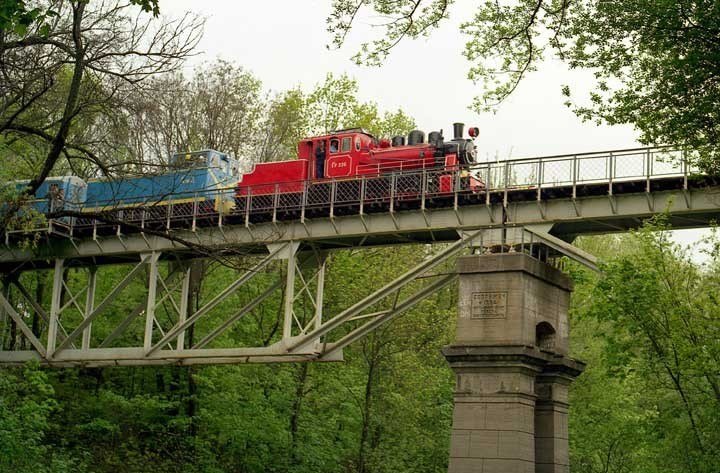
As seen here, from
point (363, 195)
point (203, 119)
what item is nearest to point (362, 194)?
point (363, 195)

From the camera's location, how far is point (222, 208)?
1350 inches

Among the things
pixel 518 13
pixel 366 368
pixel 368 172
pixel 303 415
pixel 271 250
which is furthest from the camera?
pixel 366 368

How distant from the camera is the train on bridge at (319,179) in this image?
3117cm

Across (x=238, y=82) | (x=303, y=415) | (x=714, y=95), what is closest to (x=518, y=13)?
(x=714, y=95)

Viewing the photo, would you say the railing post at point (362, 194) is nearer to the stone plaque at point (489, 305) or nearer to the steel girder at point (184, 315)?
the steel girder at point (184, 315)

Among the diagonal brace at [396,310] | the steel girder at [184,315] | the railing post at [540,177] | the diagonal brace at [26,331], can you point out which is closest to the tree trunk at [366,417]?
the steel girder at [184,315]

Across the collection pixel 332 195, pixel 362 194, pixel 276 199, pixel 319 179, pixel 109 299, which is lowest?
pixel 109 299

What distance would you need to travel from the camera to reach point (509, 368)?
2497 cm

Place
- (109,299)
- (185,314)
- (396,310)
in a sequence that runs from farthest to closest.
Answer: (109,299), (185,314), (396,310)

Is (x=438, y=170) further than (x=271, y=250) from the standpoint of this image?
No

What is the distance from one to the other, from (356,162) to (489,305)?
1022 cm

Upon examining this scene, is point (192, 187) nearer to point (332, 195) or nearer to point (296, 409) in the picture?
point (332, 195)

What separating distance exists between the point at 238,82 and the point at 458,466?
83.3 ft

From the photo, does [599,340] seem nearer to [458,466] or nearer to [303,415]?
[303,415]
